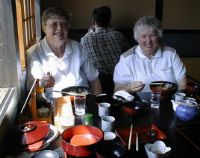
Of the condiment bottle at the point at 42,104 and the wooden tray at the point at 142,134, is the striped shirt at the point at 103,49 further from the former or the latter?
the wooden tray at the point at 142,134

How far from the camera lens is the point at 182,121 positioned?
1.50 metres

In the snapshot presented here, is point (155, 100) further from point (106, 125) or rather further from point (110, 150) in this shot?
point (110, 150)

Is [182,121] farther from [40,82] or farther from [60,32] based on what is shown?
[60,32]

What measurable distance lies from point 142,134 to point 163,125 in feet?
0.53

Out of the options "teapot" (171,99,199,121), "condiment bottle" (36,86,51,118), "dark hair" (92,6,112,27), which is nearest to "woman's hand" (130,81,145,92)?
"teapot" (171,99,199,121)

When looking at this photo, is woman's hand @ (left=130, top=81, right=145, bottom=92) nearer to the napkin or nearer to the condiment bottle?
the napkin

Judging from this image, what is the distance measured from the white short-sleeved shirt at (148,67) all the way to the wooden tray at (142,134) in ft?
2.81

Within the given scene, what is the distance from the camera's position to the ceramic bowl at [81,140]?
1.09 meters

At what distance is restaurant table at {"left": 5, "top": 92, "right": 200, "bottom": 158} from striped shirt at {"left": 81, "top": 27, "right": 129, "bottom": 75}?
3.77ft

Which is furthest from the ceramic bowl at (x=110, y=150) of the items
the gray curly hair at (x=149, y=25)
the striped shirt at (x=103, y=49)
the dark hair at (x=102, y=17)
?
the dark hair at (x=102, y=17)

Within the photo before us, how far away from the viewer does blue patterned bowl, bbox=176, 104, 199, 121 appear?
58.6 inches

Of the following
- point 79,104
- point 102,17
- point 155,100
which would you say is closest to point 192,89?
point 155,100

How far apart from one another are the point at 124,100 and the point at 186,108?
401 mm

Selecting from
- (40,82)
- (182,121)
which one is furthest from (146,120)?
(40,82)
